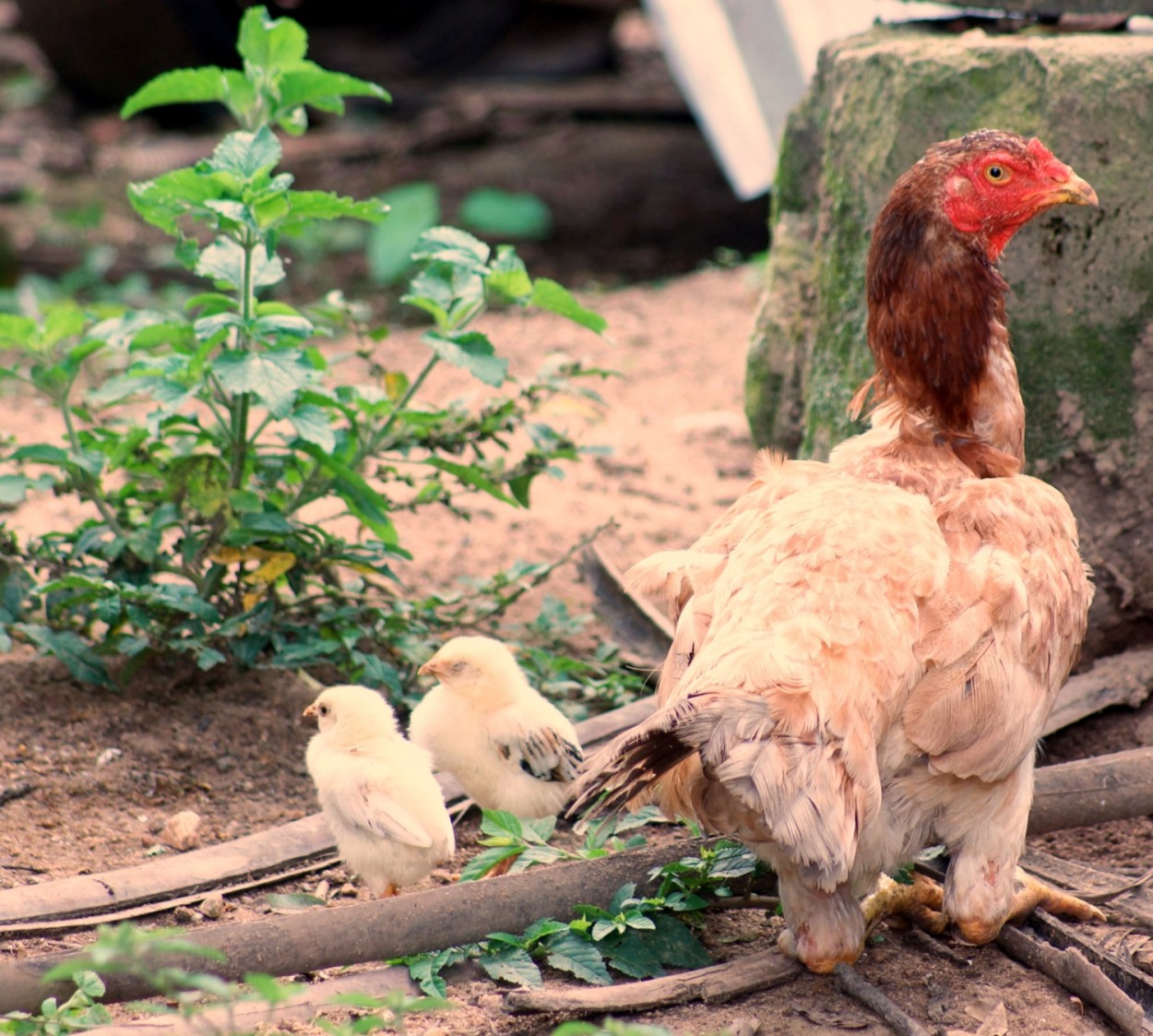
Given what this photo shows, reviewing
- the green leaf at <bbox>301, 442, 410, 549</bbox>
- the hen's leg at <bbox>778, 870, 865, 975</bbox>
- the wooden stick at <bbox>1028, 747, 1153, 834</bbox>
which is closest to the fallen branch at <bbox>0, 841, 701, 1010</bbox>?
the hen's leg at <bbox>778, 870, 865, 975</bbox>

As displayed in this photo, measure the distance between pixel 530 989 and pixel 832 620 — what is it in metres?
0.94

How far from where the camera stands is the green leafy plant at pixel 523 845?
303cm

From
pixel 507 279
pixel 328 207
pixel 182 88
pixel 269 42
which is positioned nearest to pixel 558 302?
pixel 507 279

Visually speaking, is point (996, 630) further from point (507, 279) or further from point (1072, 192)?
point (507, 279)

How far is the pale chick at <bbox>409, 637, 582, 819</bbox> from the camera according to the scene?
3254 mm

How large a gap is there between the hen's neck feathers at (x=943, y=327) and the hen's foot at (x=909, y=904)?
973 mm

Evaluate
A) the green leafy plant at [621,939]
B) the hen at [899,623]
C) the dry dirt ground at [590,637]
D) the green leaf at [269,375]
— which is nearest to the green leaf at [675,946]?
the green leafy plant at [621,939]

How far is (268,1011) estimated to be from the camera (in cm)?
219

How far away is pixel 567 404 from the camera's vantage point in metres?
4.03

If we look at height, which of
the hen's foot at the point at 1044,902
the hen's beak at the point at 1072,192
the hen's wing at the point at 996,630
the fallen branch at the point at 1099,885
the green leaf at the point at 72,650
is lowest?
the fallen branch at the point at 1099,885

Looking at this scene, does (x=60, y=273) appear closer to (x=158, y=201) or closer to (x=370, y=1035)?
(x=158, y=201)

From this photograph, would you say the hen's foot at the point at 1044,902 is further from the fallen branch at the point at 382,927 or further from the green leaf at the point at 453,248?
the green leaf at the point at 453,248

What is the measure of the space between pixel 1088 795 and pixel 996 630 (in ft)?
2.29

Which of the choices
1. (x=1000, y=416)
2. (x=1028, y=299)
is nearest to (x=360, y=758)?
(x=1000, y=416)
